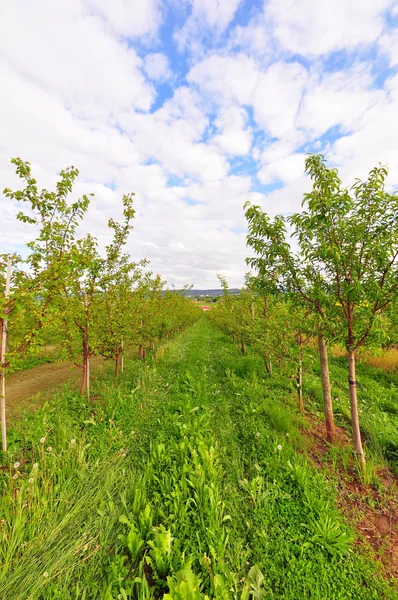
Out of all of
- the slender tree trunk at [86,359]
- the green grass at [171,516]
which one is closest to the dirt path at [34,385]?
the slender tree trunk at [86,359]

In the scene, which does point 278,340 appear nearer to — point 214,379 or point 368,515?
point 214,379

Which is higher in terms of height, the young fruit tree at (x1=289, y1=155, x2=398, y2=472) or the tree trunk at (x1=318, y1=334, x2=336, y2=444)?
the young fruit tree at (x1=289, y1=155, x2=398, y2=472)

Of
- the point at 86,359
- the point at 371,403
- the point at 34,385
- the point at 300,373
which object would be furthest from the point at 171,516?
the point at 34,385

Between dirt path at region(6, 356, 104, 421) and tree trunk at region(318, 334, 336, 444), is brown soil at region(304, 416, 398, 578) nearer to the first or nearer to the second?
tree trunk at region(318, 334, 336, 444)

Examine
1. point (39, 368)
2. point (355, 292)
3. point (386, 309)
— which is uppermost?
point (355, 292)

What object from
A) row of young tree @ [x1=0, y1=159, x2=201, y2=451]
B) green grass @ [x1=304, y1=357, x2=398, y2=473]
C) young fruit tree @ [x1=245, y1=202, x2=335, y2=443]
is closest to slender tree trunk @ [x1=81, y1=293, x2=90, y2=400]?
row of young tree @ [x1=0, y1=159, x2=201, y2=451]

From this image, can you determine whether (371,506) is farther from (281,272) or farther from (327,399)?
(281,272)

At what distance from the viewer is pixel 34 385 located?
30.0 feet

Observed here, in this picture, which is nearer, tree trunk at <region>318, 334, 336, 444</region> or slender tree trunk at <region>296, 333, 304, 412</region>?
tree trunk at <region>318, 334, 336, 444</region>

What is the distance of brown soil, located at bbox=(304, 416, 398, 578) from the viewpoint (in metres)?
2.50

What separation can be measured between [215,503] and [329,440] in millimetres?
3022

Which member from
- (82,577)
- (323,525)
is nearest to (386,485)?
(323,525)

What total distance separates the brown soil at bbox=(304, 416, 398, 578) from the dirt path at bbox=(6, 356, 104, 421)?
7294 mm

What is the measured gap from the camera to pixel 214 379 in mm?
8062
